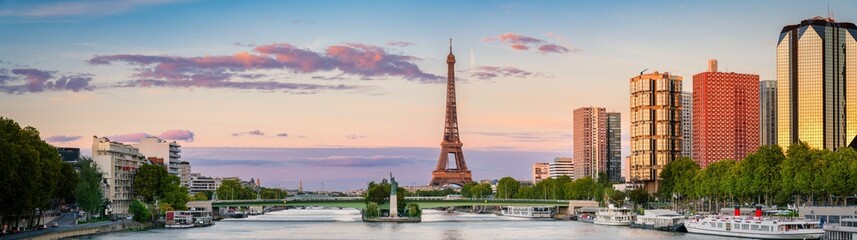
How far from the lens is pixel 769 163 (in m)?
103

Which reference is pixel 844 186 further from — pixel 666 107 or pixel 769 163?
pixel 666 107

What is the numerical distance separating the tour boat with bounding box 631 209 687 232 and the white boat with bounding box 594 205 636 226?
165 inches

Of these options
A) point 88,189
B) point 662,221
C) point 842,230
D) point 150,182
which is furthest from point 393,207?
point 842,230

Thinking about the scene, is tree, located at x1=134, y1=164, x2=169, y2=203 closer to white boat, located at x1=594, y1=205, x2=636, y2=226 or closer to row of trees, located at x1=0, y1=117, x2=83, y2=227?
row of trees, located at x1=0, y1=117, x2=83, y2=227

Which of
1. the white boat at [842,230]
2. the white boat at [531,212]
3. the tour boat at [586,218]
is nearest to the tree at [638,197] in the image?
the tour boat at [586,218]

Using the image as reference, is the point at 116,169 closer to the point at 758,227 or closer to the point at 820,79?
the point at 758,227

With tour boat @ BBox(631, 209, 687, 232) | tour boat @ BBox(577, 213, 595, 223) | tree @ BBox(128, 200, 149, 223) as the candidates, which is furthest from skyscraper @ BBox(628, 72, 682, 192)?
tree @ BBox(128, 200, 149, 223)

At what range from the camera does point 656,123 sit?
17338cm

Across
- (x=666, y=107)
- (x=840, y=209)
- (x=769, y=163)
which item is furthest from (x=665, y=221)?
(x=666, y=107)

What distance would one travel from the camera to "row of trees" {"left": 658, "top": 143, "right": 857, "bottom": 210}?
92.1 metres

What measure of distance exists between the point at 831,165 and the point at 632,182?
297 ft

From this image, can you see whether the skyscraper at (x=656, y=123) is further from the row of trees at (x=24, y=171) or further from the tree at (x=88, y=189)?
the row of trees at (x=24, y=171)

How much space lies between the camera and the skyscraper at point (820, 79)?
174 meters

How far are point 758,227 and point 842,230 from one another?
1233 centimetres
